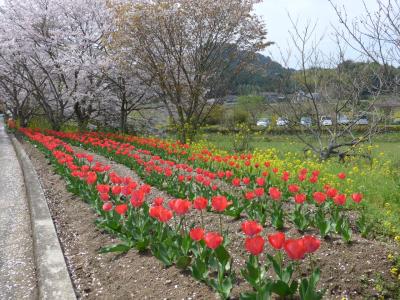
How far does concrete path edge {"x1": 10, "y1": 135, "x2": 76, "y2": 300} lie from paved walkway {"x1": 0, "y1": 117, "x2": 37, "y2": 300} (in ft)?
0.33

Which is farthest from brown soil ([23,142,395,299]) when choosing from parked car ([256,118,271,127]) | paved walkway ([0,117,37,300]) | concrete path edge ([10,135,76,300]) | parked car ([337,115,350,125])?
parked car ([256,118,271,127])

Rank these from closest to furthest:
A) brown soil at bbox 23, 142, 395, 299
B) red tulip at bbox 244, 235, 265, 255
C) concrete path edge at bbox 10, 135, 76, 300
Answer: red tulip at bbox 244, 235, 265, 255 < brown soil at bbox 23, 142, 395, 299 < concrete path edge at bbox 10, 135, 76, 300

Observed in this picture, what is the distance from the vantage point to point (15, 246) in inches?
191

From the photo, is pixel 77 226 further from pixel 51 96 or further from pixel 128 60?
pixel 51 96

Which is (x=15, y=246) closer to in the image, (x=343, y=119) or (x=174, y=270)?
(x=174, y=270)

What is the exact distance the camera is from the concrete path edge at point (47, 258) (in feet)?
11.3

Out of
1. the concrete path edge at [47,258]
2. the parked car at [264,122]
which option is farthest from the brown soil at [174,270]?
the parked car at [264,122]

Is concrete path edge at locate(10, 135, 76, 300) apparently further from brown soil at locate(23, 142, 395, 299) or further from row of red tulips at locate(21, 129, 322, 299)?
row of red tulips at locate(21, 129, 322, 299)

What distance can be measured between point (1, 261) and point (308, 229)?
10.2 ft

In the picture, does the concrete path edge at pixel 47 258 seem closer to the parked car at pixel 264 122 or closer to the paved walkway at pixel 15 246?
the paved walkway at pixel 15 246

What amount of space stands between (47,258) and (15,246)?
93cm

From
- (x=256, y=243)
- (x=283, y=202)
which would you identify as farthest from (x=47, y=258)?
(x=283, y=202)

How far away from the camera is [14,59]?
2125 centimetres

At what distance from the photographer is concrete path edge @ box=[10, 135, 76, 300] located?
11.3 feet
